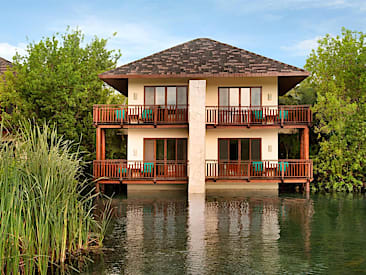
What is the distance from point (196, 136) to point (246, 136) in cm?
325

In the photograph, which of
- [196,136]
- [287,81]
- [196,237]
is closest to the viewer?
[196,237]

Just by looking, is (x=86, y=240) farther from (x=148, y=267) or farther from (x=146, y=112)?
(x=146, y=112)

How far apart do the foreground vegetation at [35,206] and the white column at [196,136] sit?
1160 centimetres

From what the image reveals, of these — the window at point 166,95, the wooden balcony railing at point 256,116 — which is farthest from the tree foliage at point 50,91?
the wooden balcony railing at point 256,116

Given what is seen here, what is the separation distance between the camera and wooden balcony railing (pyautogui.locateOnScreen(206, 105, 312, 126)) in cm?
2103

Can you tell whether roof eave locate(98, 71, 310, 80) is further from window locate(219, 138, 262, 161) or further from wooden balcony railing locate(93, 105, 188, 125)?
window locate(219, 138, 262, 161)

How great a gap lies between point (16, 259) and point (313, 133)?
67.9 ft

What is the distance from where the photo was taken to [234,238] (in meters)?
10.7

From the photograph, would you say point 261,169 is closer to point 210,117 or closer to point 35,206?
point 210,117

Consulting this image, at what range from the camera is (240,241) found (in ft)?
34.1

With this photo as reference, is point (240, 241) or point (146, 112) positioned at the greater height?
point (146, 112)

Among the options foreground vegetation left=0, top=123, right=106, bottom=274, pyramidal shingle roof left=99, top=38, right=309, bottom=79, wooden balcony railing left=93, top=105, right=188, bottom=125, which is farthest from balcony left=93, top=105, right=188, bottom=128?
foreground vegetation left=0, top=123, right=106, bottom=274

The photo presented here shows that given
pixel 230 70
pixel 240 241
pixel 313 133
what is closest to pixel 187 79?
pixel 230 70

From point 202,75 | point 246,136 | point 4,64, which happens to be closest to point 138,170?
point 202,75
